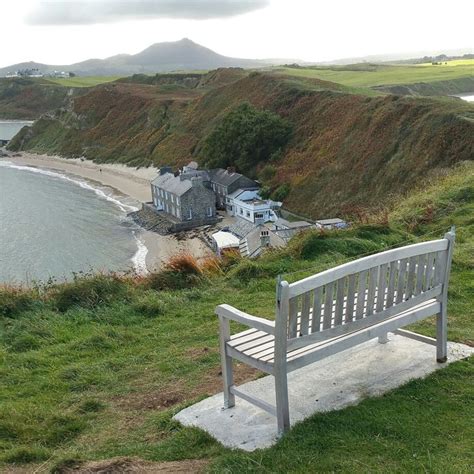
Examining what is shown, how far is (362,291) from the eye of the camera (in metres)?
4.87

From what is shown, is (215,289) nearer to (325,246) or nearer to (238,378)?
(325,246)

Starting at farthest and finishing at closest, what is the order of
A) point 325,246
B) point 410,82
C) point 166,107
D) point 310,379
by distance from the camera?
point 166,107 < point 410,82 < point 325,246 < point 310,379

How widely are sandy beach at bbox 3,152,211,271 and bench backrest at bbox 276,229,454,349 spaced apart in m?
27.2

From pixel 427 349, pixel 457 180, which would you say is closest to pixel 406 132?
pixel 457 180

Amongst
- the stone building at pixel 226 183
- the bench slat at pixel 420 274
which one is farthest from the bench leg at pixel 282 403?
the stone building at pixel 226 183

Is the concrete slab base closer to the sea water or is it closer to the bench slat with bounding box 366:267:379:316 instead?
the bench slat with bounding box 366:267:379:316

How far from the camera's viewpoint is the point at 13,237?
41.2 metres

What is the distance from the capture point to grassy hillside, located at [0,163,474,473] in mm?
4227

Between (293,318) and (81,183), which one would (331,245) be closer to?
(293,318)

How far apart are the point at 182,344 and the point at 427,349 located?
9.89ft

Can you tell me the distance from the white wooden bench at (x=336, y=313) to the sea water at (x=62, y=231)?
18503 millimetres

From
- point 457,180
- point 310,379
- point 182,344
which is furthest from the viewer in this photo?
point 457,180

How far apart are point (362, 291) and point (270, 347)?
96 centimetres

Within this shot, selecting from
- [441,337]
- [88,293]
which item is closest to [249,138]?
[88,293]
